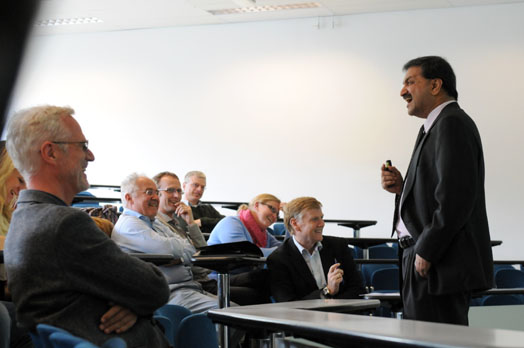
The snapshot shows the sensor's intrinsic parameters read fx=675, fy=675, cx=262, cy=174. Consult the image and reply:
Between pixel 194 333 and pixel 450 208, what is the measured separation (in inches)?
51.3

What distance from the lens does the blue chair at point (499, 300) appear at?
168 inches

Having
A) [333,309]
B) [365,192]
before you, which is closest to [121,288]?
[333,309]

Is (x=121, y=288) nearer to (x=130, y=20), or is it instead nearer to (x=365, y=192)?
(x=365, y=192)

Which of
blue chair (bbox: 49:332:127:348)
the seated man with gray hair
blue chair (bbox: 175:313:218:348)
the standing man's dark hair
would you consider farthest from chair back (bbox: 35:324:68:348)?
the seated man with gray hair

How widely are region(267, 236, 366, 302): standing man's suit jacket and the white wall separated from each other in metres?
→ 4.52

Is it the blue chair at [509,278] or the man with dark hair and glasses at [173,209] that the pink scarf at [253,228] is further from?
the blue chair at [509,278]

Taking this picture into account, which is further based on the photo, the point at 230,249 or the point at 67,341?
the point at 230,249

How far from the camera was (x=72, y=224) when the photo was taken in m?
1.70

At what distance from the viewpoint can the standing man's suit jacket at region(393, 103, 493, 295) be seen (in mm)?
2283

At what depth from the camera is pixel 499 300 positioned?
4.32 m

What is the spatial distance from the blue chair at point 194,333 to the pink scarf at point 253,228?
2005 mm

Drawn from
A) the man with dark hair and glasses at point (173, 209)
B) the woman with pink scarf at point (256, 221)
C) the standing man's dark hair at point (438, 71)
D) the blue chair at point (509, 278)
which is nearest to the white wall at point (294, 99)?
the blue chair at point (509, 278)

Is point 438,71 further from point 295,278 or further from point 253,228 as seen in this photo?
point 253,228

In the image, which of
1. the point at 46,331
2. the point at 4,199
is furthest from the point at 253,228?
the point at 46,331
